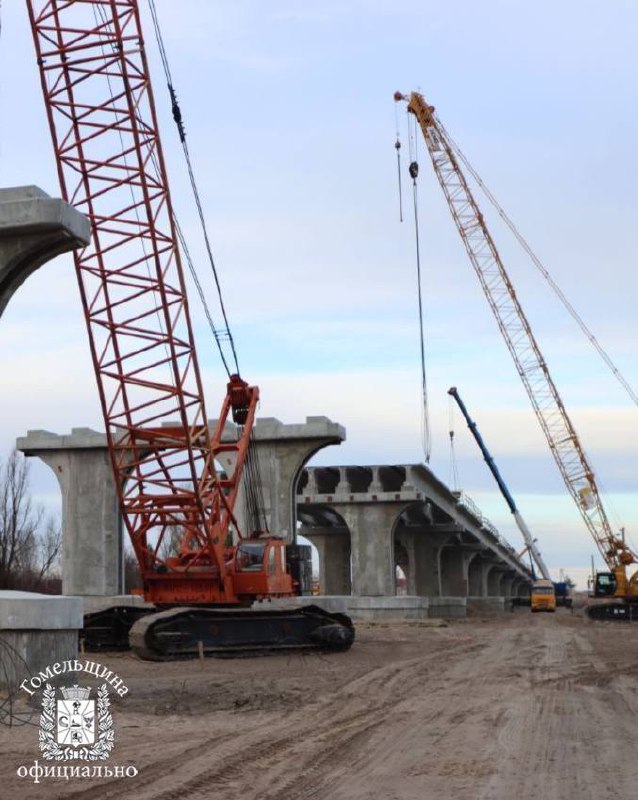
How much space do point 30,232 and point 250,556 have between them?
1258 centimetres

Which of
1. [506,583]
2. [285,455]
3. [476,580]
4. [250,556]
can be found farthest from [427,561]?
[506,583]

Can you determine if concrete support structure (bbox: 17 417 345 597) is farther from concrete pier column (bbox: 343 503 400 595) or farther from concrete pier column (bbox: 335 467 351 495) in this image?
concrete pier column (bbox: 335 467 351 495)

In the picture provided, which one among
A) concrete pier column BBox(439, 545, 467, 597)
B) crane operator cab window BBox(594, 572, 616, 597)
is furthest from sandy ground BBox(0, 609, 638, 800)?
concrete pier column BBox(439, 545, 467, 597)

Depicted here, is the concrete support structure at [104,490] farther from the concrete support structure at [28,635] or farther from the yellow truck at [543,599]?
the yellow truck at [543,599]

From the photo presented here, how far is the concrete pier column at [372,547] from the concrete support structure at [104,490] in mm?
14776

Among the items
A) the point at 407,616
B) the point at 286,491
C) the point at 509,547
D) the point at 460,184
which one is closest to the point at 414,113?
the point at 460,184

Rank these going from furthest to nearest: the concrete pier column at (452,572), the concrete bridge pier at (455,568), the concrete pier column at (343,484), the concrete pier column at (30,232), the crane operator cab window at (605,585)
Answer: the concrete pier column at (452,572)
the concrete bridge pier at (455,568)
the crane operator cab window at (605,585)
the concrete pier column at (343,484)
the concrete pier column at (30,232)

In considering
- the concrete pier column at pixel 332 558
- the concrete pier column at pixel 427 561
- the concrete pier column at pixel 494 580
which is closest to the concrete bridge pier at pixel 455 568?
the concrete pier column at pixel 427 561

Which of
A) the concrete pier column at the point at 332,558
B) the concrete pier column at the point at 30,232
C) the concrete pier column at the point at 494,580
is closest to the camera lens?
the concrete pier column at the point at 30,232

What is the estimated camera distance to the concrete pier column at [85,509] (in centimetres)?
3525

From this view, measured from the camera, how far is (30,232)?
46.1 feet

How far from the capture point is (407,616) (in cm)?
4650

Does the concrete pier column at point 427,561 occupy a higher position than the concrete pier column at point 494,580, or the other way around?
the concrete pier column at point 427,561

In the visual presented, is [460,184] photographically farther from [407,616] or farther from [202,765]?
[202,765]
